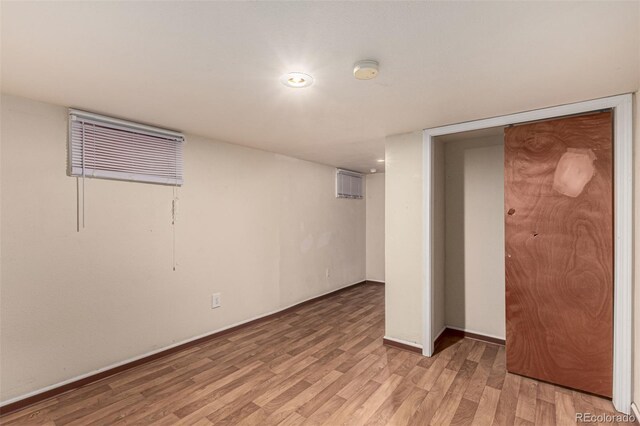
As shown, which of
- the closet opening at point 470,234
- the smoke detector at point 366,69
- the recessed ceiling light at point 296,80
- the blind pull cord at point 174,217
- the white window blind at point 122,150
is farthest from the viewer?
the closet opening at point 470,234

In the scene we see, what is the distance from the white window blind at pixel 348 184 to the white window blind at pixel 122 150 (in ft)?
8.78

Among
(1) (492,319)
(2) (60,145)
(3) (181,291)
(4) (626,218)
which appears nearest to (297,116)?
(2) (60,145)

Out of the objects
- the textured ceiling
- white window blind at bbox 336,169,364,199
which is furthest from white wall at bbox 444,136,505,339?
white window blind at bbox 336,169,364,199

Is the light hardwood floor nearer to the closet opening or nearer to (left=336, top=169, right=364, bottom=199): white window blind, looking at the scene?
the closet opening

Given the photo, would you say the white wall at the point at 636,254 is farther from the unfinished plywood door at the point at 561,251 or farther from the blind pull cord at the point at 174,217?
the blind pull cord at the point at 174,217

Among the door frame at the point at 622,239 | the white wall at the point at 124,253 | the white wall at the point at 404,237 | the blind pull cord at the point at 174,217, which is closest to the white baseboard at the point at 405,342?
the white wall at the point at 404,237

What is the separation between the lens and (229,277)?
3.31 m

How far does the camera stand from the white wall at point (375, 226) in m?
5.51

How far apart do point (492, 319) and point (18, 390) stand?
13.0 ft

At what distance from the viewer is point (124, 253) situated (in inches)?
98.2

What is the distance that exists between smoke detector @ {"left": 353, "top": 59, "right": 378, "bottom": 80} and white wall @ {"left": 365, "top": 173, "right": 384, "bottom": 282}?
3987 millimetres

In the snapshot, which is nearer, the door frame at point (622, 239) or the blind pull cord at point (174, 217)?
the door frame at point (622, 239)

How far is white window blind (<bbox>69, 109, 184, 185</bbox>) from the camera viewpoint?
88.4 inches

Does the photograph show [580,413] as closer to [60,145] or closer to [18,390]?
[18,390]
